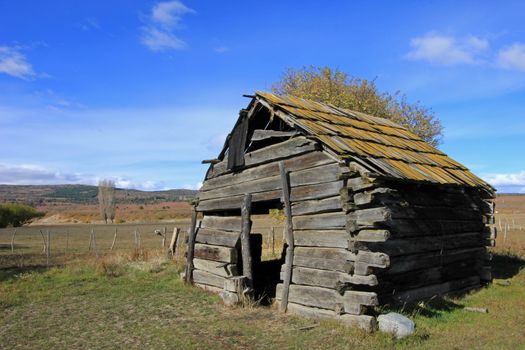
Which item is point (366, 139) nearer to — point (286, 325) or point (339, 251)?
point (339, 251)

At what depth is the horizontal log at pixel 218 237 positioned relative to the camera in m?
10.9

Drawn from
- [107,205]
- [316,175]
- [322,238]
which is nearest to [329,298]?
[322,238]

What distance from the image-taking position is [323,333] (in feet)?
24.5

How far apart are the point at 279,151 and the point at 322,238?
2.28 metres

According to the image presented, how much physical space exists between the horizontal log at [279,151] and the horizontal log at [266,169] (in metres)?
0.10

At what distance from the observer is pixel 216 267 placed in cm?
1131

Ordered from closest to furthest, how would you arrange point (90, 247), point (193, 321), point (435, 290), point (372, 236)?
point (372, 236) < point (193, 321) < point (435, 290) < point (90, 247)

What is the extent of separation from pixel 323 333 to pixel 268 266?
21.4 ft

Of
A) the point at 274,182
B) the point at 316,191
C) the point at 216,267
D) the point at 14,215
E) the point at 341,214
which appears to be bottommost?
the point at 14,215

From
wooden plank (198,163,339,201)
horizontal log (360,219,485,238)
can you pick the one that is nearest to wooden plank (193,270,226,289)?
wooden plank (198,163,339,201)

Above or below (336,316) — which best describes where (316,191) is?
above

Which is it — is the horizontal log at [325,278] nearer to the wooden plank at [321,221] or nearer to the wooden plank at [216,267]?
the wooden plank at [321,221]

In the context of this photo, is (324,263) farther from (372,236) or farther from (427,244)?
(427,244)

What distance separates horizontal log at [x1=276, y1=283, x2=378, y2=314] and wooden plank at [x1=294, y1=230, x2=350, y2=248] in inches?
32.1
